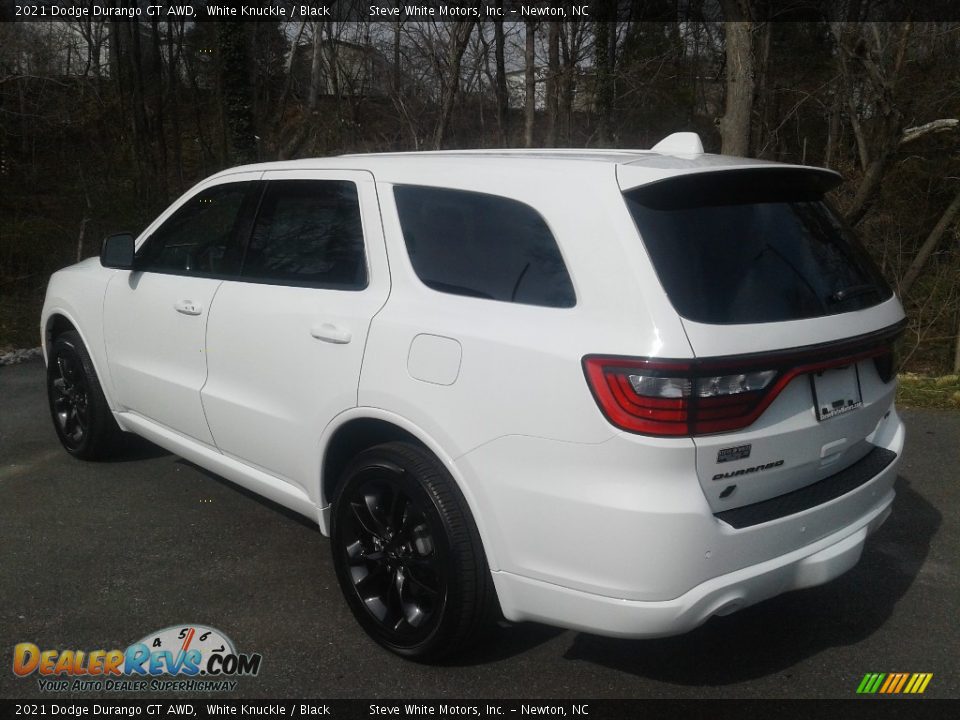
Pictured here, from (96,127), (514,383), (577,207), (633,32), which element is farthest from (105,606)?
(96,127)

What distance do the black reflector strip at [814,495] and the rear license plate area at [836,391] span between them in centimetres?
25

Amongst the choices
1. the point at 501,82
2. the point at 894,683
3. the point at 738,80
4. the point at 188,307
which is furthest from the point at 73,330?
the point at 501,82

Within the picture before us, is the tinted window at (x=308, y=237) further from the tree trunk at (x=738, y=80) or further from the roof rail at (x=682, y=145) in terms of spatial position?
the tree trunk at (x=738, y=80)

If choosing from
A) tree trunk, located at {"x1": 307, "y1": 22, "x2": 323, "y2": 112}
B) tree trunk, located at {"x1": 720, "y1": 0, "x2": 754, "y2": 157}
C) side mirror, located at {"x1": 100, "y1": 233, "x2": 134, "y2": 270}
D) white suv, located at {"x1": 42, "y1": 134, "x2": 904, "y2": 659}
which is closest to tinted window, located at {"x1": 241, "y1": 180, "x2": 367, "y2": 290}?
white suv, located at {"x1": 42, "y1": 134, "x2": 904, "y2": 659}

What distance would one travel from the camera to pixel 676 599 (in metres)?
2.67

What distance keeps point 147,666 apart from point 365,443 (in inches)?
44.2

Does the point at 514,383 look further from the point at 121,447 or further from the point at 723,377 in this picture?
the point at 121,447

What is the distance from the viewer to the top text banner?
12.4 metres

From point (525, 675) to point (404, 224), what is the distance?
1.70 meters

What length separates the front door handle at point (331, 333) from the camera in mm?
3387

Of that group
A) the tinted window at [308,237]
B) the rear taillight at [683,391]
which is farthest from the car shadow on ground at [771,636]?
the tinted window at [308,237]

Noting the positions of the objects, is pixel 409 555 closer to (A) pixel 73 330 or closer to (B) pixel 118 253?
(B) pixel 118 253

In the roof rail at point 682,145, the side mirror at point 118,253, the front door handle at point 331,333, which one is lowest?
the front door handle at point 331,333

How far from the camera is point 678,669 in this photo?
328cm
